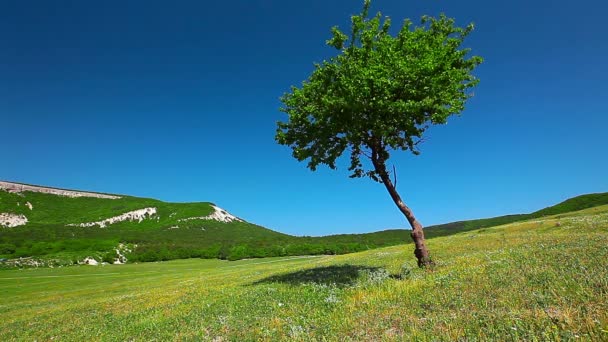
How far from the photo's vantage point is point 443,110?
19578 millimetres

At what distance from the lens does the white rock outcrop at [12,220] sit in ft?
518

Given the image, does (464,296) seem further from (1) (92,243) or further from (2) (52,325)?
(1) (92,243)

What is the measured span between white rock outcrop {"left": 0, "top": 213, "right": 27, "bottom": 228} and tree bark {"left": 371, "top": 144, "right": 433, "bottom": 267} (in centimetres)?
19503

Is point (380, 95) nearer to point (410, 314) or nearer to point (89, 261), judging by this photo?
point (410, 314)

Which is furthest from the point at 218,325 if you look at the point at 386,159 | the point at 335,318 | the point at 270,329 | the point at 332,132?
the point at 386,159

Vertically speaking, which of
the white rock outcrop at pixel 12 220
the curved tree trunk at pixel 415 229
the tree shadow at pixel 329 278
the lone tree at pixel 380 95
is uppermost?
the white rock outcrop at pixel 12 220

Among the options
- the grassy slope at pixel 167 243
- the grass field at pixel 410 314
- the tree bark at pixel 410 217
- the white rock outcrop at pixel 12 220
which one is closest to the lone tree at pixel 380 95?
the tree bark at pixel 410 217

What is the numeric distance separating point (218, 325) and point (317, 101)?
13605 mm

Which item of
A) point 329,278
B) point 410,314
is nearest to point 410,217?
point 329,278

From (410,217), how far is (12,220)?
206663mm

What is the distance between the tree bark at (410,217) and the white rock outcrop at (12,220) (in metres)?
195

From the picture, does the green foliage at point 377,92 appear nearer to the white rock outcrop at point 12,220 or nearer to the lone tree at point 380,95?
the lone tree at point 380,95

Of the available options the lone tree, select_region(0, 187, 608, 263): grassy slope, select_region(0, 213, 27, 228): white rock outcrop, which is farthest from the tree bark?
select_region(0, 213, 27, 228): white rock outcrop

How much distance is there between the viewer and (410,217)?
21.3 m
